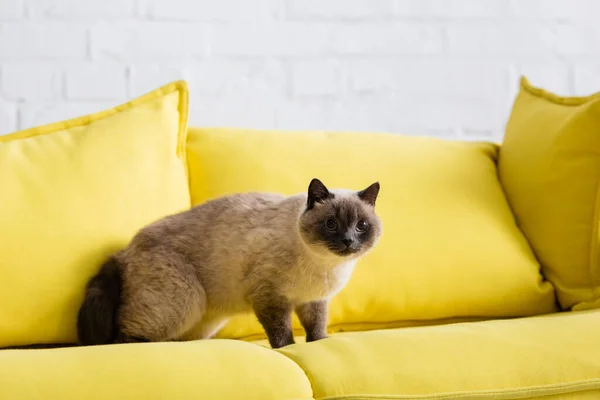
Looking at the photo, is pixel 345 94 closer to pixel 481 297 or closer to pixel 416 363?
pixel 481 297

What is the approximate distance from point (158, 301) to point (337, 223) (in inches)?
15.3

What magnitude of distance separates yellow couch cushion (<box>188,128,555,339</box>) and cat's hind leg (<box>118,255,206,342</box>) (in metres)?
0.19

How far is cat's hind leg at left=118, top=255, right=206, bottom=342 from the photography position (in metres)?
1.53

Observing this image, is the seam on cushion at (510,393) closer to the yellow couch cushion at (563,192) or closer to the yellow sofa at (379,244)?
the yellow sofa at (379,244)

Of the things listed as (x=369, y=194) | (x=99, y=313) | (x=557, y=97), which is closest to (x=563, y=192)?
(x=557, y=97)

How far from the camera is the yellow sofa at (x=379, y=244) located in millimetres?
1195

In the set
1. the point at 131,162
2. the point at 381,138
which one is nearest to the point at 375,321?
the point at 381,138

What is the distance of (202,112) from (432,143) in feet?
2.26

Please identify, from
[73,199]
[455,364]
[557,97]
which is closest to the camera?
[455,364]

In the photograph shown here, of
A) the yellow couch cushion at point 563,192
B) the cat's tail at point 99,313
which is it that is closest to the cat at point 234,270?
the cat's tail at point 99,313

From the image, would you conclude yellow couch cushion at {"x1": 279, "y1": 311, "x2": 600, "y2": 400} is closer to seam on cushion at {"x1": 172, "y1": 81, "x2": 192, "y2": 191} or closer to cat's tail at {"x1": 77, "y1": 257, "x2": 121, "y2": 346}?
cat's tail at {"x1": 77, "y1": 257, "x2": 121, "y2": 346}

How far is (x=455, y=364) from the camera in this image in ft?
3.97

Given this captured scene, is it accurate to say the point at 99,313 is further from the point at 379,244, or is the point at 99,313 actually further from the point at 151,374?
the point at 379,244

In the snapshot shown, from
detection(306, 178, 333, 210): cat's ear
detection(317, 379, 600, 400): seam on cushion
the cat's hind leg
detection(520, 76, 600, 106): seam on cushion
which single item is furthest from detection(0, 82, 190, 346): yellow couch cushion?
detection(520, 76, 600, 106): seam on cushion
